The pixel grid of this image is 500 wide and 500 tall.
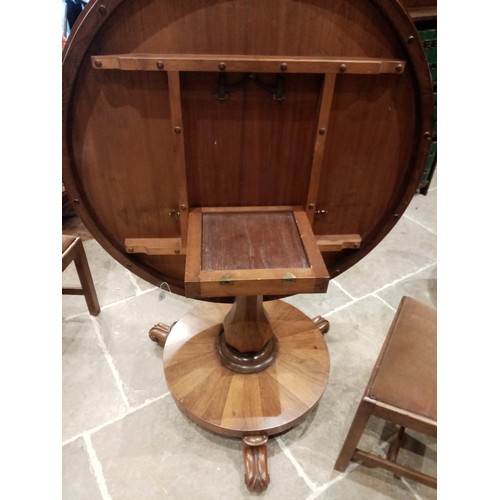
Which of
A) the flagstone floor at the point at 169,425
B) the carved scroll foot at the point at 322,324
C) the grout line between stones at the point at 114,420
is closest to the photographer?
the flagstone floor at the point at 169,425

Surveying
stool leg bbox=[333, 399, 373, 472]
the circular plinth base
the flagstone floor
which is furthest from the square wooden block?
the circular plinth base

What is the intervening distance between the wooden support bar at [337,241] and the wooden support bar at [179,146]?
16.7 inches

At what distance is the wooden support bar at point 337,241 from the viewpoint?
1249mm

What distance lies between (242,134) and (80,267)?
1293 millimetres

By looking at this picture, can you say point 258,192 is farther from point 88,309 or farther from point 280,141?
point 88,309

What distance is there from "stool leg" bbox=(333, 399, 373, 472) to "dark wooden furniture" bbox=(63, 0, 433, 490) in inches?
18.0

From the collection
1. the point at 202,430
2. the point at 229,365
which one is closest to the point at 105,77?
the point at 229,365

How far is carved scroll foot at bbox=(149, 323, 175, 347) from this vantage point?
6.31 feet

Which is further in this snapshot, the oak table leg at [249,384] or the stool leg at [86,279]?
the stool leg at [86,279]

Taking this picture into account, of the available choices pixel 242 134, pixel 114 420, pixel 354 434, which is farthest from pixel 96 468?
pixel 242 134

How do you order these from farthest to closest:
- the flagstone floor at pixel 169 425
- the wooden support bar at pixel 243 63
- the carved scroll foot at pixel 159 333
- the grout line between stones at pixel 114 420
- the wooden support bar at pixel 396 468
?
1. the carved scroll foot at pixel 159 333
2. the grout line between stones at pixel 114 420
3. the flagstone floor at pixel 169 425
4. the wooden support bar at pixel 396 468
5. the wooden support bar at pixel 243 63

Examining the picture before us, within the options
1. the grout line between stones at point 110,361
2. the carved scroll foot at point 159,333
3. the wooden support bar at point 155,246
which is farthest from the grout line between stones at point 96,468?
the wooden support bar at point 155,246

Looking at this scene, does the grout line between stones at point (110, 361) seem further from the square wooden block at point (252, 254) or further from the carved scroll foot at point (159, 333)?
the square wooden block at point (252, 254)

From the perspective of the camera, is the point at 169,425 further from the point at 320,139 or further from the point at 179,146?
the point at 320,139
